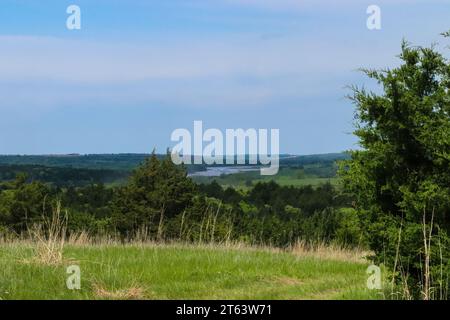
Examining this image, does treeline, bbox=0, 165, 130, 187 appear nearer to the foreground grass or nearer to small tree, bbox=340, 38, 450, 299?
the foreground grass

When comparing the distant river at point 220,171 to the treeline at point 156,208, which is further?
the treeline at point 156,208

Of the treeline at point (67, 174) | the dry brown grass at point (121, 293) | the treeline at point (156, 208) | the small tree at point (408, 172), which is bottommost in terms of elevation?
the treeline at point (156, 208)

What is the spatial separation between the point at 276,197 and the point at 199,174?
11.2 m

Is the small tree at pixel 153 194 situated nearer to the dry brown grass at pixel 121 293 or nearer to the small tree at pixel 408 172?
the dry brown grass at pixel 121 293

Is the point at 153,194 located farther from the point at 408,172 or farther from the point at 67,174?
Result: the point at 408,172

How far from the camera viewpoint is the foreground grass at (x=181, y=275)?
7496mm

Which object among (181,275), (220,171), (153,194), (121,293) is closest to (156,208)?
(153,194)

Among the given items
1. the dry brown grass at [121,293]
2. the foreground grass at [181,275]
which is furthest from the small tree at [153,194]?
the dry brown grass at [121,293]

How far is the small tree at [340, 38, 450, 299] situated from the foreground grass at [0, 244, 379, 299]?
0.78 m

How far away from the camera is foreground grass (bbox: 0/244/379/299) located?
7496mm

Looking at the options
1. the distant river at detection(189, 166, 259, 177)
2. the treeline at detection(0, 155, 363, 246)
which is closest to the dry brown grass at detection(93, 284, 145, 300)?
the treeline at detection(0, 155, 363, 246)

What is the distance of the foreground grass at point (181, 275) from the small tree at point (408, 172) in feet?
2.57
